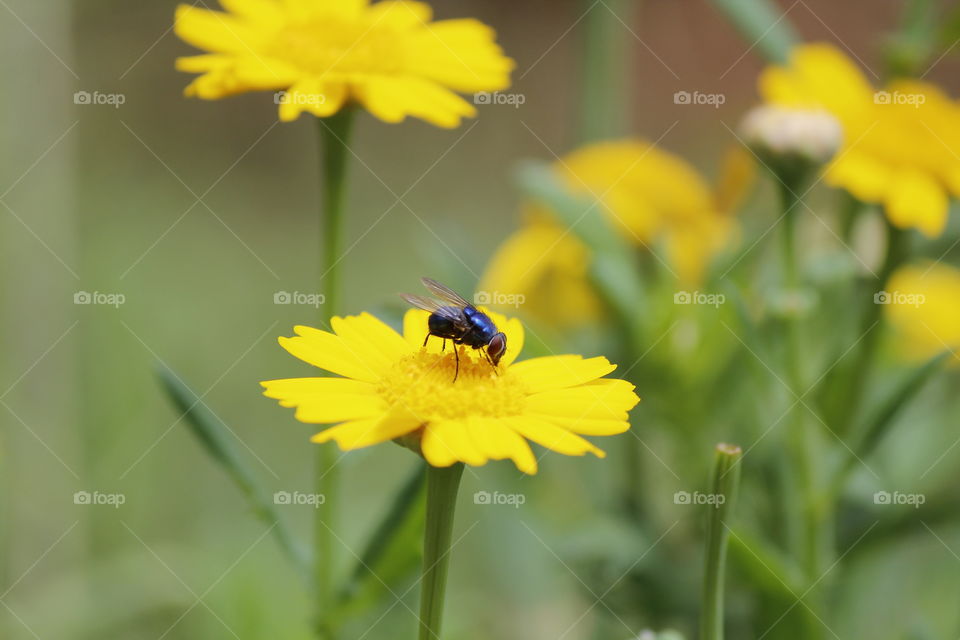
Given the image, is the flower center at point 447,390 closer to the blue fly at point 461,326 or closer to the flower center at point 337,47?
the blue fly at point 461,326

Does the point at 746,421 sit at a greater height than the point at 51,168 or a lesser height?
lesser

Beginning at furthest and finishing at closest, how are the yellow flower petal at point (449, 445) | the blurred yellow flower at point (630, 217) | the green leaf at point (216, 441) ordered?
1. the blurred yellow flower at point (630, 217)
2. the green leaf at point (216, 441)
3. the yellow flower petal at point (449, 445)

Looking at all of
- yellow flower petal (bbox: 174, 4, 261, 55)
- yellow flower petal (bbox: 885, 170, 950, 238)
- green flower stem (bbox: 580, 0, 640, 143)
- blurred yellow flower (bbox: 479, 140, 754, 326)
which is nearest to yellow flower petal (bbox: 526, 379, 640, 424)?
yellow flower petal (bbox: 174, 4, 261, 55)

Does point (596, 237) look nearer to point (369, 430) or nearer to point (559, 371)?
point (559, 371)

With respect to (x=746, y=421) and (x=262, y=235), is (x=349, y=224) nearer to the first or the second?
(x=262, y=235)

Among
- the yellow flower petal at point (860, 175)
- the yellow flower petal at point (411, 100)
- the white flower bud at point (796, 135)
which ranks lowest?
the yellow flower petal at point (860, 175)

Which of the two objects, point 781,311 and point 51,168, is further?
point 51,168

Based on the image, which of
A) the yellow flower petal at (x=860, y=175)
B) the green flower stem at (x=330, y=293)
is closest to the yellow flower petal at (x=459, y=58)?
the green flower stem at (x=330, y=293)

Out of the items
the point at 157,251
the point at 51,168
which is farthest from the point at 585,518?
the point at 157,251
